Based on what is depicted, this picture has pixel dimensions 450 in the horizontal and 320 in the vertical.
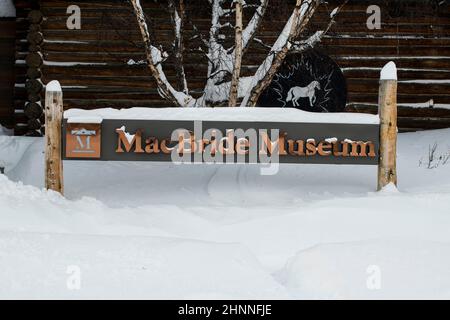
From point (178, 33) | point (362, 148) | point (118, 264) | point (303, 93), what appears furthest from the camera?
point (303, 93)

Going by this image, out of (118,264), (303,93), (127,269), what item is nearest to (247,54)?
(303,93)

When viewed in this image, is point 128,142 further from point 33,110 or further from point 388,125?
point 33,110

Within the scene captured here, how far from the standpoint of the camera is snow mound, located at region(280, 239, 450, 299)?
5387mm

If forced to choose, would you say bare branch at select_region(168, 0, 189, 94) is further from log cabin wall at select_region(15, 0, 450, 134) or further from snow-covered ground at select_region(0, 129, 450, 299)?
log cabin wall at select_region(15, 0, 450, 134)

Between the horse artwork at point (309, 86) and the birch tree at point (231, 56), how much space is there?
3.03m

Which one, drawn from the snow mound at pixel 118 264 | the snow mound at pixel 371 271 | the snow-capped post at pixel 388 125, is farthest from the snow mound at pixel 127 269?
the snow-capped post at pixel 388 125

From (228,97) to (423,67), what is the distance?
211 inches

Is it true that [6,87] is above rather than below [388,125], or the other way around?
above

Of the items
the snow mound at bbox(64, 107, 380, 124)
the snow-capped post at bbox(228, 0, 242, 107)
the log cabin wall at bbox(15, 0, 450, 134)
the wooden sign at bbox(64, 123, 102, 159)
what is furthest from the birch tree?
the log cabin wall at bbox(15, 0, 450, 134)

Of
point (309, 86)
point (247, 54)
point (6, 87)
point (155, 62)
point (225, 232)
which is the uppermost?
point (247, 54)

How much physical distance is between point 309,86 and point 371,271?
29.8 ft

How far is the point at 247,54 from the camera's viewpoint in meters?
14.5
